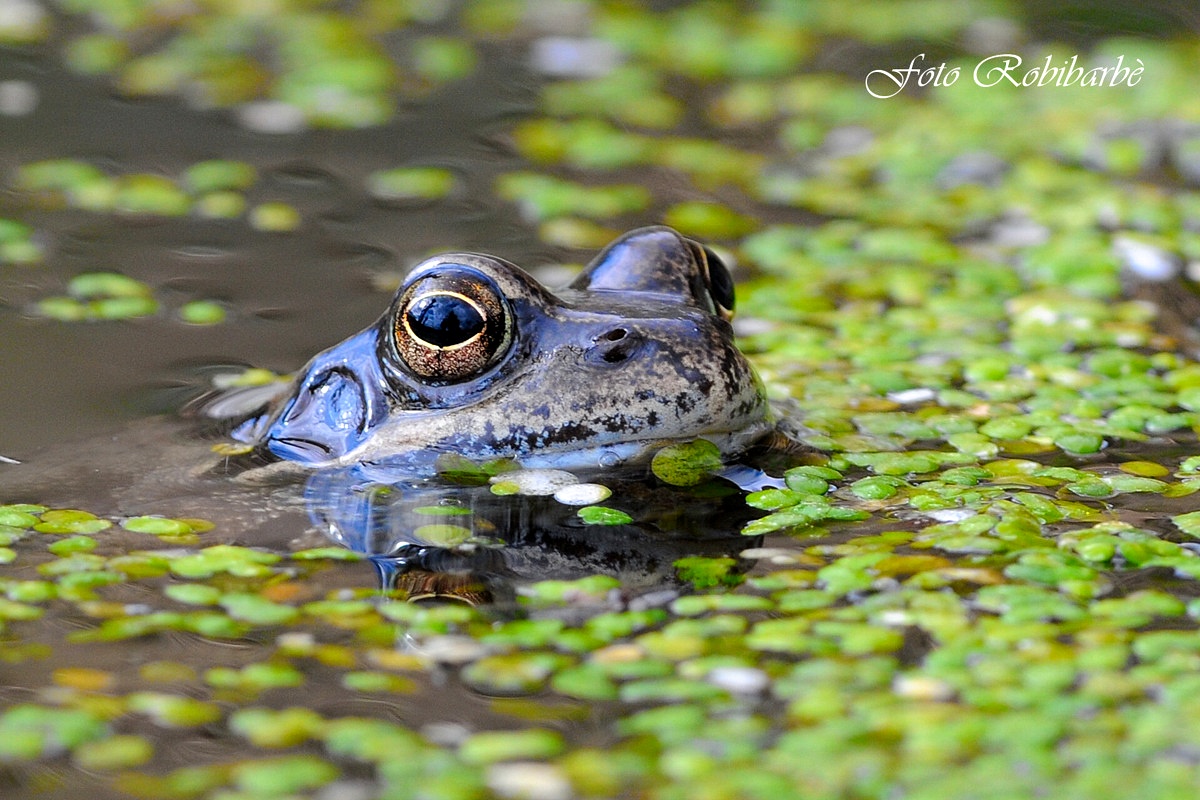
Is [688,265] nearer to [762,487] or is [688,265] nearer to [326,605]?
[762,487]

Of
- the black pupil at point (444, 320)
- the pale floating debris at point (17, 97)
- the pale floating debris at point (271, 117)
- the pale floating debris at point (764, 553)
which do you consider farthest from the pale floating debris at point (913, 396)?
the pale floating debris at point (17, 97)

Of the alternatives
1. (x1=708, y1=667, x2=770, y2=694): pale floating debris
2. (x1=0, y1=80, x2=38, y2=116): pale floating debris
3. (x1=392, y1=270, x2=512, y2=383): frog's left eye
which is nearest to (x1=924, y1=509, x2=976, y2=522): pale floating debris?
(x1=708, y1=667, x2=770, y2=694): pale floating debris

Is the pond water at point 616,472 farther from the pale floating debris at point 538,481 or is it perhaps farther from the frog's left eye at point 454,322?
the frog's left eye at point 454,322

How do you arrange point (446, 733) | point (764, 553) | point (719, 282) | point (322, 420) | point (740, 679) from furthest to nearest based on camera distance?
point (719, 282), point (322, 420), point (764, 553), point (740, 679), point (446, 733)

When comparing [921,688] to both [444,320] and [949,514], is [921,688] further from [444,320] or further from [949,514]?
[444,320]

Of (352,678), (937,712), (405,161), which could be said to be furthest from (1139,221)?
(352,678)

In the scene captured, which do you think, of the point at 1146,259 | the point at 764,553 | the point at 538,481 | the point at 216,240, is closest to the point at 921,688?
the point at 764,553
